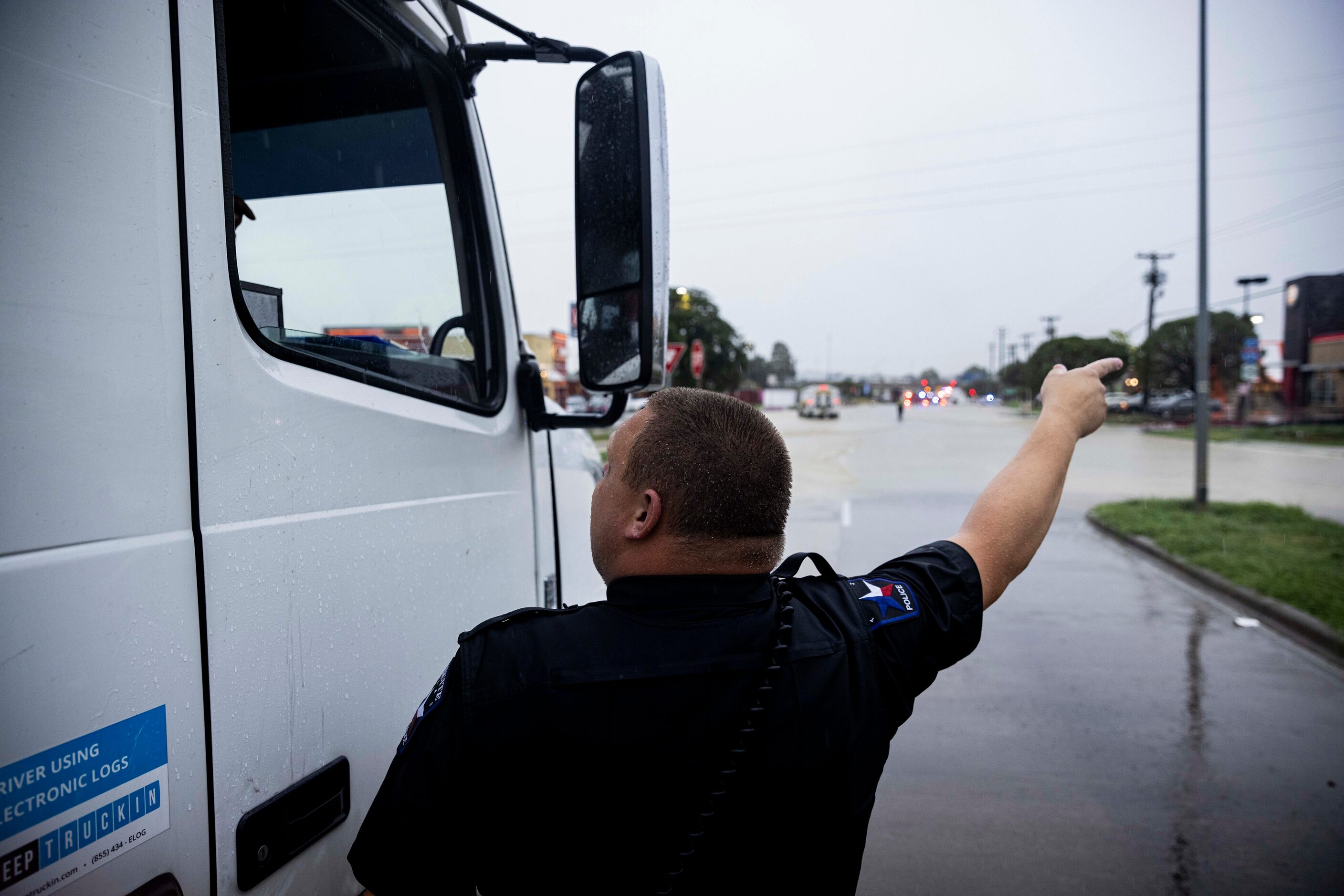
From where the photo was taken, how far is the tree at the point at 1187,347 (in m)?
9.97

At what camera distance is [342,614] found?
1.30 meters

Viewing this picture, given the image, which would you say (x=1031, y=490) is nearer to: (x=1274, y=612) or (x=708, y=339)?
(x=708, y=339)

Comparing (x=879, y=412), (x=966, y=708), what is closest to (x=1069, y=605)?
(x=966, y=708)

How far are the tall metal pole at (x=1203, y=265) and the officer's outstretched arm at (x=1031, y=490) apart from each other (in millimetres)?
10331

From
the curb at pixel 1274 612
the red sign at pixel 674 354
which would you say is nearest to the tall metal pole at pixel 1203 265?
the curb at pixel 1274 612

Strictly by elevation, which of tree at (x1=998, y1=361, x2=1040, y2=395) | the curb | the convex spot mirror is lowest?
the curb

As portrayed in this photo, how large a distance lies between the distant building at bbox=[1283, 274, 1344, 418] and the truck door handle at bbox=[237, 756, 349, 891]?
3023 centimetres

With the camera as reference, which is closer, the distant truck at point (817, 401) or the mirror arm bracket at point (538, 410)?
the mirror arm bracket at point (538, 410)

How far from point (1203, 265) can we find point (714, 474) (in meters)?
11.7

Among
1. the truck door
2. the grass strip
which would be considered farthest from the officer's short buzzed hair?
the grass strip

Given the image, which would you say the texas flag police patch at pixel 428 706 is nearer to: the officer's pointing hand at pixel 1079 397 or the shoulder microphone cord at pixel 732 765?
the shoulder microphone cord at pixel 732 765

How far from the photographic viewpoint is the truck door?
3.64 feet

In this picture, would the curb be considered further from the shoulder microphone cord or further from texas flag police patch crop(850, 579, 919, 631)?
the shoulder microphone cord

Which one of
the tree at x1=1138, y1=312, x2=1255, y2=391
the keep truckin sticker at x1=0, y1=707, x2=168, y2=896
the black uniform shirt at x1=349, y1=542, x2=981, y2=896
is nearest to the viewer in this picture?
the keep truckin sticker at x1=0, y1=707, x2=168, y2=896
